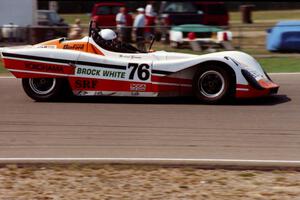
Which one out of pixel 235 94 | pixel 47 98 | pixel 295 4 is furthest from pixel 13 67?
pixel 295 4

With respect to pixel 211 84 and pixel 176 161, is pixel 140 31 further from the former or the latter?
pixel 176 161

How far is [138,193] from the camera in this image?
216 inches

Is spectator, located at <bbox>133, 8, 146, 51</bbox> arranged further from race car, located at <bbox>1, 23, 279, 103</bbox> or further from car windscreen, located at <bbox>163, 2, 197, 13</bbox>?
car windscreen, located at <bbox>163, 2, 197, 13</bbox>

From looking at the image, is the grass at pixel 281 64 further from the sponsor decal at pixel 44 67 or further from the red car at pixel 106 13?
the red car at pixel 106 13

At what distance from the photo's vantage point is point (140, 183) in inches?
228

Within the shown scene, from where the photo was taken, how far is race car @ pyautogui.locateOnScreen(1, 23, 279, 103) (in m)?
10.1

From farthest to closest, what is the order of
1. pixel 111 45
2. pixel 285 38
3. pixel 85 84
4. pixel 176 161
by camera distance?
pixel 285 38
pixel 111 45
pixel 85 84
pixel 176 161

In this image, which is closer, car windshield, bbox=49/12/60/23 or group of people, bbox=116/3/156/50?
group of people, bbox=116/3/156/50

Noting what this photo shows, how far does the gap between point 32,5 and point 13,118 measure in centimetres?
1284

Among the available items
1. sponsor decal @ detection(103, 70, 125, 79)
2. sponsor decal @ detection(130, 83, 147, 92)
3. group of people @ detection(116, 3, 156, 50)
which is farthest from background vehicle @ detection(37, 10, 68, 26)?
sponsor decal @ detection(130, 83, 147, 92)

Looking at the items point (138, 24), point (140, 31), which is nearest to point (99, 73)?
point (140, 31)

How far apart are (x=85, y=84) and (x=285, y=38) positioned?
9.67 metres

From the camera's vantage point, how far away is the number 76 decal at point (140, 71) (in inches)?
404

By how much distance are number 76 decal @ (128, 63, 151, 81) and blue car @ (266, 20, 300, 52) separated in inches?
370
